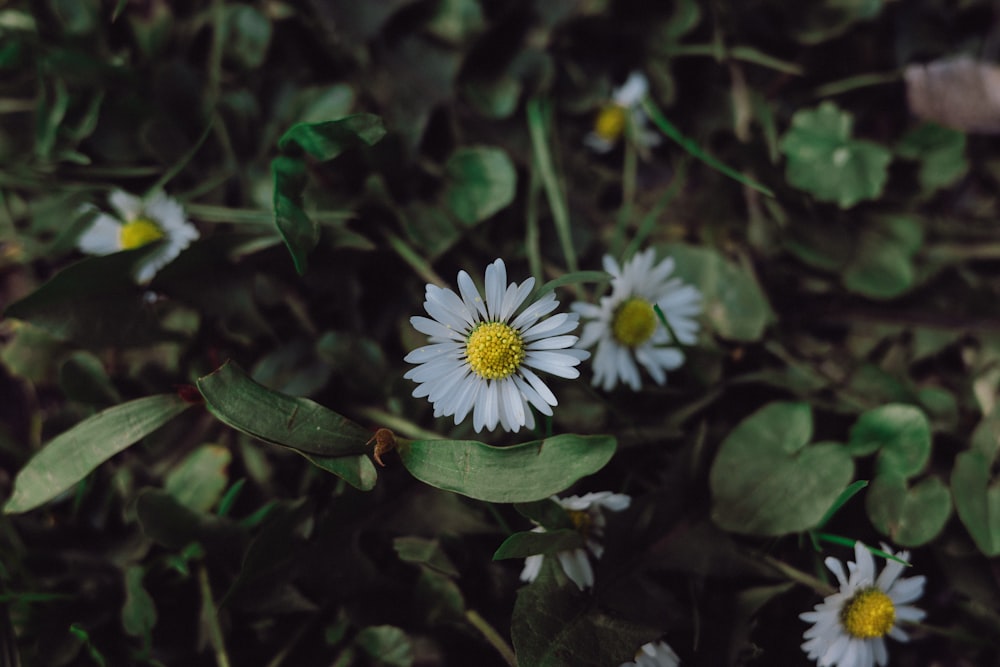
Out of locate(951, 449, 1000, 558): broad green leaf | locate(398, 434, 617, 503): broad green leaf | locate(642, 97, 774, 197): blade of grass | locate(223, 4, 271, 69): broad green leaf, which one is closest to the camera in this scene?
locate(398, 434, 617, 503): broad green leaf

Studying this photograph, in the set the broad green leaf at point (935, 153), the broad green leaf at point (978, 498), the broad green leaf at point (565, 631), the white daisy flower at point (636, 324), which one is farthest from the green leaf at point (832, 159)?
the broad green leaf at point (565, 631)

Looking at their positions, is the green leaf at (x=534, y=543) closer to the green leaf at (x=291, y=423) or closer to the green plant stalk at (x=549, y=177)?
the green leaf at (x=291, y=423)

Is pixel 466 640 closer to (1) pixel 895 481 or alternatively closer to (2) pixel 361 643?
(2) pixel 361 643

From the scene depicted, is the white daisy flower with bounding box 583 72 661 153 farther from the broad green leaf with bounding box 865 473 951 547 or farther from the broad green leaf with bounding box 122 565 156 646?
the broad green leaf with bounding box 122 565 156 646

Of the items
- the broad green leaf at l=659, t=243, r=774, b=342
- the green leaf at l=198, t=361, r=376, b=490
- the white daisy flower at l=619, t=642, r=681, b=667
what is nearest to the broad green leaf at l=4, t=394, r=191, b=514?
the green leaf at l=198, t=361, r=376, b=490

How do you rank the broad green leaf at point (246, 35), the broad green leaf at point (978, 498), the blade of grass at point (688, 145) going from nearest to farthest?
the broad green leaf at point (978, 498), the blade of grass at point (688, 145), the broad green leaf at point (246, 35)

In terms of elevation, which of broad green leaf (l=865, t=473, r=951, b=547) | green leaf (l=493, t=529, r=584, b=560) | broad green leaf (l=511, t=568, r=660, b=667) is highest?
green leaf (l=493, t=529, r=584, b=560)

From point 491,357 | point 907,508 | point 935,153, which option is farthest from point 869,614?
point 935,153
